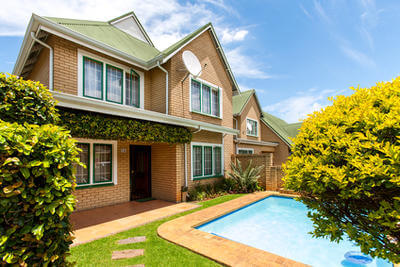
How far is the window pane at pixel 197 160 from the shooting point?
444 inches

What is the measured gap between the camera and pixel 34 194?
7.50ft

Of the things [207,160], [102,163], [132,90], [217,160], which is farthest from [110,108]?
[217,160]

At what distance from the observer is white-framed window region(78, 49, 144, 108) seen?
27.8ft

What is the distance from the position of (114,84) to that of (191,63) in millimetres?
4220

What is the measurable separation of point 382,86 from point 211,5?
948 centimetres

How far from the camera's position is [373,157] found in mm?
2400

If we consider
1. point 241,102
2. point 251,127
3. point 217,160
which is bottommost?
point 217,160

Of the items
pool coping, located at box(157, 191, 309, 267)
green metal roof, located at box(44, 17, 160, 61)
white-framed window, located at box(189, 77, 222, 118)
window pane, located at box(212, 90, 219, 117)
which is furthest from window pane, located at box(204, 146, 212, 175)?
green metal roof, located at box(44, 17, 160, 61)

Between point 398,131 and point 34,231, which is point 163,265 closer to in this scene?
point 34,231

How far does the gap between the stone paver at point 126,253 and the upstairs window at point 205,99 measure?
315 inches

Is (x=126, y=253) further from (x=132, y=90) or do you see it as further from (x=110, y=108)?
(x=132, y=90)

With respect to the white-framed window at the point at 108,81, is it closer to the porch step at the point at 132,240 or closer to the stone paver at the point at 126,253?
the porch step at the point at 132,240

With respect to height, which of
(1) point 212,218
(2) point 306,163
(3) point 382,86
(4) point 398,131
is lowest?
(1) point 212,218

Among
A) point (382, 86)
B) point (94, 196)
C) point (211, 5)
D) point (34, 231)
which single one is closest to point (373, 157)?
point (382, 86)
